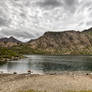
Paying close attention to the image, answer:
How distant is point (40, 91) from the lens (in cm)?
2644

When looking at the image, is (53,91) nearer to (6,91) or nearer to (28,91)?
(28,91)

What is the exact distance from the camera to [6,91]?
2694 centimetres

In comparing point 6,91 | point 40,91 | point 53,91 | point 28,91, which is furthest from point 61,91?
point 6,91

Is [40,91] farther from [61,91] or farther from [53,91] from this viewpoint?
[61,91]

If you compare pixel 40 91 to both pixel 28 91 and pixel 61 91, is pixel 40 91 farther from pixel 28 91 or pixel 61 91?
pixel 61 91

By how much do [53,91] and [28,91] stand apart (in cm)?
583

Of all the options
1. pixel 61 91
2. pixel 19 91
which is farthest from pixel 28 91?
pixel 61 91

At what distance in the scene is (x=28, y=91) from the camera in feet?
85.9

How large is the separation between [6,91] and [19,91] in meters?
3.33

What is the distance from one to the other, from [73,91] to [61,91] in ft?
8.96

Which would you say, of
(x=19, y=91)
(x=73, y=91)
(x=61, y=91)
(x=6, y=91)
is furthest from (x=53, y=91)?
(x=6, y=91)

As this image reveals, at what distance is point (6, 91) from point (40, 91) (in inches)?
321

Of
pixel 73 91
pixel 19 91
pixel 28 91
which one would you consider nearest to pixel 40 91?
pixel 28 91

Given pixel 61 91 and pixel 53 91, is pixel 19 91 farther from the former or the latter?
pixel 61 91
